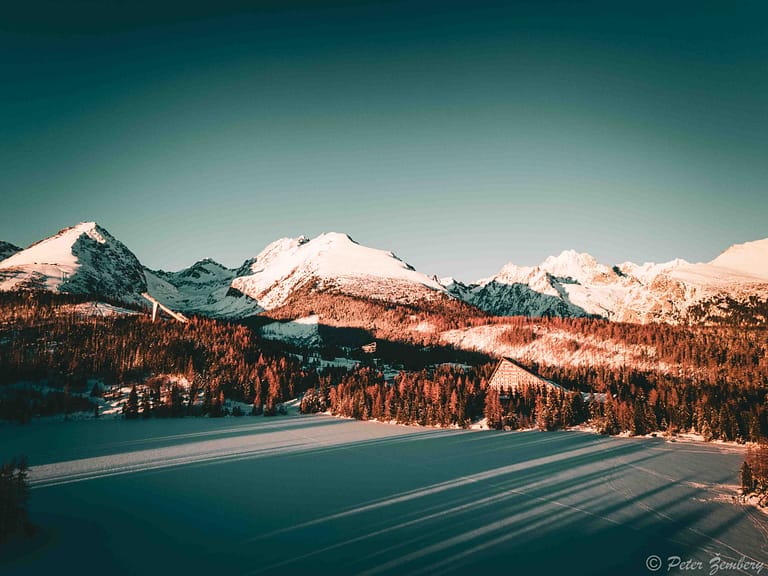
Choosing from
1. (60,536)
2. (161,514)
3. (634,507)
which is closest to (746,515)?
(634,507)

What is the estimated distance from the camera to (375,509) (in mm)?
32031

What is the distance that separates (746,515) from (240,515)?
132ft

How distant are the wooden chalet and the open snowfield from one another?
37.0 m

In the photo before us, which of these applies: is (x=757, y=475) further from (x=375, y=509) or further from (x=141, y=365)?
(x=141, y=365)

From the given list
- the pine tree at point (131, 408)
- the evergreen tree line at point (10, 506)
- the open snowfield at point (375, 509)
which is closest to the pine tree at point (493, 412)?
the open snowfield at point (375, 509)

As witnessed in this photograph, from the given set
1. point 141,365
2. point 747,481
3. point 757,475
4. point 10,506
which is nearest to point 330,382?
point 141,365

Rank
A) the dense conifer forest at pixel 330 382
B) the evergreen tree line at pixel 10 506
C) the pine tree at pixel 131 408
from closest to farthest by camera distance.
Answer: the evergreen tree line at pixel 10 506
the dense conifer forest at pixel 330 382
the pine tree at pixel 131 408

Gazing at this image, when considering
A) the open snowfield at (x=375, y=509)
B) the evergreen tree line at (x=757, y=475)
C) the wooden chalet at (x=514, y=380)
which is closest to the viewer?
the open snowfield at (x=375, y=509)

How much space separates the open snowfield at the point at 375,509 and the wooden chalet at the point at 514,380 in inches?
1457

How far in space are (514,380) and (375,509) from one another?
77.7 metres

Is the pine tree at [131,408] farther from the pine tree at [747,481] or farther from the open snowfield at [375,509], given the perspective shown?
the pine tree at [747,481]

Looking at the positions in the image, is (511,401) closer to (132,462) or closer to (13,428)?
(132,462)

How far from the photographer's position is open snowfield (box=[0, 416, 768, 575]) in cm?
2373

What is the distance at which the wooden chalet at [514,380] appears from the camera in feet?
320
